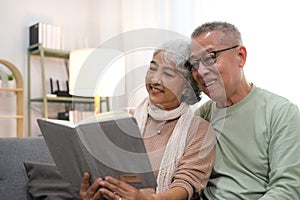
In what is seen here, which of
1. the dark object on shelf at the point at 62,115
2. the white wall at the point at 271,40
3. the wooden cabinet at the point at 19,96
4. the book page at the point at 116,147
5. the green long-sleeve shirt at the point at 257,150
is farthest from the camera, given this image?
the dark object on shelf at the point at 62,115

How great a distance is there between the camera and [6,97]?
3.75 m

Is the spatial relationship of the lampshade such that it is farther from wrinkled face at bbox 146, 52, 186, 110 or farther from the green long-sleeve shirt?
the green long-sleeve shirt

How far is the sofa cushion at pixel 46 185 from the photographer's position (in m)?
1.87

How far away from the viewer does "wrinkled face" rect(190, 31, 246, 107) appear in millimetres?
1457

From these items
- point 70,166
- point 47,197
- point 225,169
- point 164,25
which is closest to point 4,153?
point 47,197

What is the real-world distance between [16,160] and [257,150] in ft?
3.64

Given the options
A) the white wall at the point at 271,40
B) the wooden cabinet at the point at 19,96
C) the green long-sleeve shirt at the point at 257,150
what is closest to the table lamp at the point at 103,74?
the green long-sleeve shirt at the point at 257,150

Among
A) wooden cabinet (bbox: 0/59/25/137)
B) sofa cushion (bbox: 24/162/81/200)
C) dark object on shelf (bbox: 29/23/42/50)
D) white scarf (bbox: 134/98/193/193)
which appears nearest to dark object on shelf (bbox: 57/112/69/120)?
wooden cabinet (bbox: 0/59/25/137)

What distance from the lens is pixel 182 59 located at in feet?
4.68

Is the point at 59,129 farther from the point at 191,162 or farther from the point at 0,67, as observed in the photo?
the point at 0,67

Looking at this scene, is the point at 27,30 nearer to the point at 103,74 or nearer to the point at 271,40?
the point at 271,40

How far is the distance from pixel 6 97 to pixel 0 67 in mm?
263

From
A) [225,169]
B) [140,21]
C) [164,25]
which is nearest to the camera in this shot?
[225,169]

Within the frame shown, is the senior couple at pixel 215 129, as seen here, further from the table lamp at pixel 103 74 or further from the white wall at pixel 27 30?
the white wall at pixel 27 30
